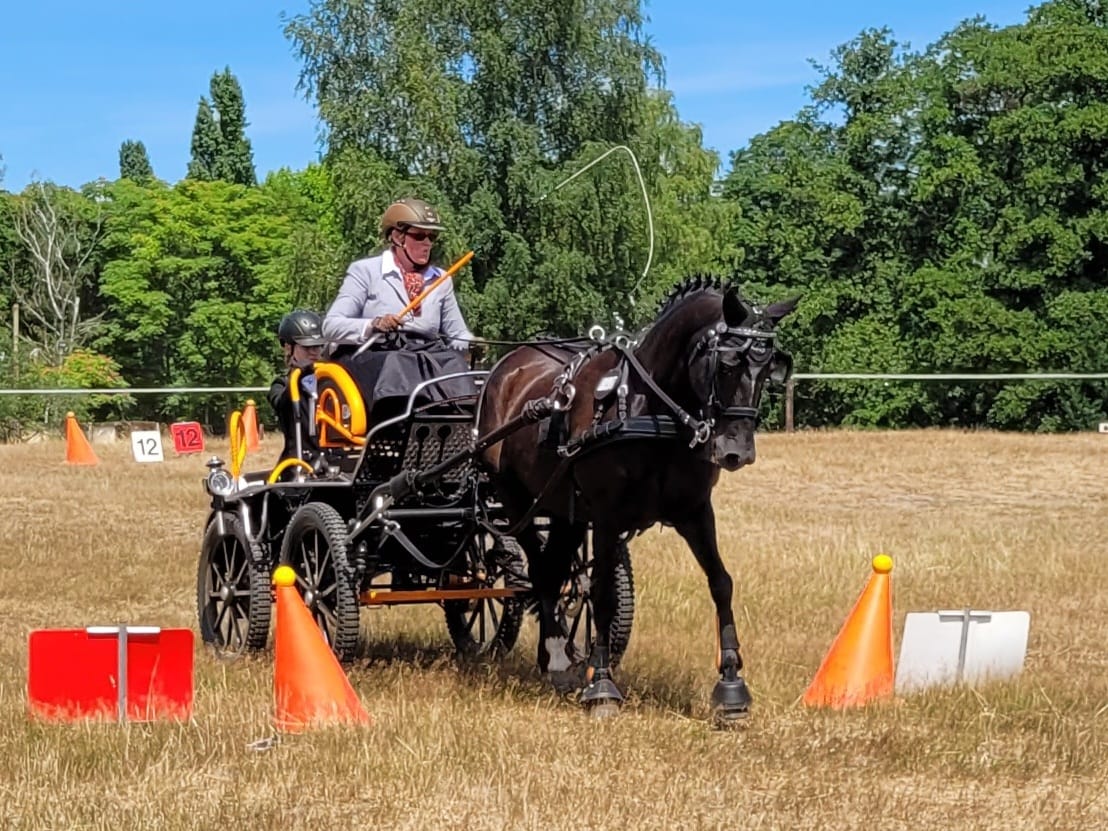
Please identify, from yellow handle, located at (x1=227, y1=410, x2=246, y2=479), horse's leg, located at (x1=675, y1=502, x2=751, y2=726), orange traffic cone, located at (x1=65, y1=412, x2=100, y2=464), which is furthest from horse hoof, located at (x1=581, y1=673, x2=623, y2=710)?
orange traffic cone, located at (x1=65, y1=412, x2=100, y2=464)

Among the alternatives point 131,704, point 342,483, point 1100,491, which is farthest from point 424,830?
point 1100,491

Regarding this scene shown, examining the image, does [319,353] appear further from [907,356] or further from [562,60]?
[907,356]

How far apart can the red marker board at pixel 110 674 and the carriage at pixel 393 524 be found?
1.53 metres

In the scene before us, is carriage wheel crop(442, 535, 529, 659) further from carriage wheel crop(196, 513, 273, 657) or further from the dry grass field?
carriage wheel crop(196, 513, 273, 657)

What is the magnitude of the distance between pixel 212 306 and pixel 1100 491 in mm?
43893

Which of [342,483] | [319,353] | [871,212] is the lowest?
[342,483]

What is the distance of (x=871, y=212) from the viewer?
54250 mm

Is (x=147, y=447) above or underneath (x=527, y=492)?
underneath

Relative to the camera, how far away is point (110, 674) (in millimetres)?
7152

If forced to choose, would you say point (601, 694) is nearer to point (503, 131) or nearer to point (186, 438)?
point (186, 438)

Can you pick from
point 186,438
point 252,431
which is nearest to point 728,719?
point 252,431

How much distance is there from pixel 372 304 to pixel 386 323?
0.36 m

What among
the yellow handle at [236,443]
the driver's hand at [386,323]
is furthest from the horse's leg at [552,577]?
the yellow handle at [236,443]

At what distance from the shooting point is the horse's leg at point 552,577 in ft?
28.8
